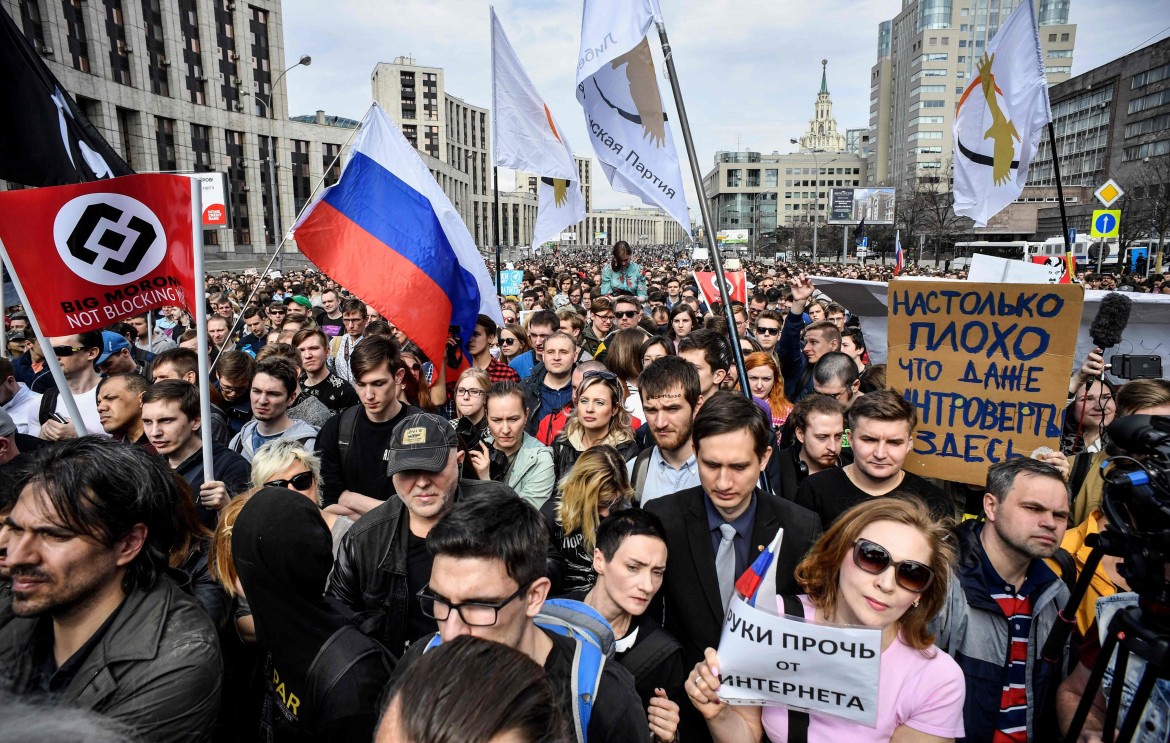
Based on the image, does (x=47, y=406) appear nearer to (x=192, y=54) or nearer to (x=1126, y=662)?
(x=1126, y=662)

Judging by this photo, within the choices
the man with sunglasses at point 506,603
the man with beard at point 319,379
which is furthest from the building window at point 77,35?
the man with sunglasses at point 506,603

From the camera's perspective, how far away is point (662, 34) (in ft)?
13.8

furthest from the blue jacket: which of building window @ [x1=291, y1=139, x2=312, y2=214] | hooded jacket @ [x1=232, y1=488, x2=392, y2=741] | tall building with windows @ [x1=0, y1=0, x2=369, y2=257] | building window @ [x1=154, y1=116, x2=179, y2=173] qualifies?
building window @ [x1=291, y1=139, x2=312, y2=214]

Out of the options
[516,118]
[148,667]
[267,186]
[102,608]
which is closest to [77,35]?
[267,186]

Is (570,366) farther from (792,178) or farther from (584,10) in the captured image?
(792,178)

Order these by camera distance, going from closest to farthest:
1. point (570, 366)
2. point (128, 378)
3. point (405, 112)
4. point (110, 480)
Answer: point (110, 480) < point (128, 378) < point (570, 366) < point (405, 112)

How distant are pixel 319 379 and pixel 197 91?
172ft

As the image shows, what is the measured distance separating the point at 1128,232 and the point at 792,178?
104 meters

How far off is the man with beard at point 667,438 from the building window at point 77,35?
43953mm

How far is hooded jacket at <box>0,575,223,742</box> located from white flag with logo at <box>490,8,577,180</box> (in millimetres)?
6078

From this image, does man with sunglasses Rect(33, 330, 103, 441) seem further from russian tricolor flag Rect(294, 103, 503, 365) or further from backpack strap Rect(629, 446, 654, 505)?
backpack strap Rect(629, 446, 654, 505)

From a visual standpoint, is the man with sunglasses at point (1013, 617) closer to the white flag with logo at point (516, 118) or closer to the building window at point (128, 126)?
the white flag with logo at point (516, 118)

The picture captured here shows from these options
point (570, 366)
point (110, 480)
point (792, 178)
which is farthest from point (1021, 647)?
point (792, 178)

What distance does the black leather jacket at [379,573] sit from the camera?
95.7 inches
